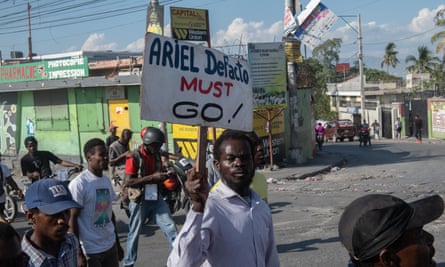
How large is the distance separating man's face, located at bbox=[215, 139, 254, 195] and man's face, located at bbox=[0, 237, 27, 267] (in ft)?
4.55

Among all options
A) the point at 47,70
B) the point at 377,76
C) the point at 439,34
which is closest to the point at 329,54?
the point at 377,76

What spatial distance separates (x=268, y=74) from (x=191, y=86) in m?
15.8

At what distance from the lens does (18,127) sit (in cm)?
2422

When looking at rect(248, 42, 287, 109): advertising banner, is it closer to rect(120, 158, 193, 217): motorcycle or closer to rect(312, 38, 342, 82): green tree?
rect(120, 158, 193, 217): motorcycle

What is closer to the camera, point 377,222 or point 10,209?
point 377,222

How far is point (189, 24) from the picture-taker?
17328mm

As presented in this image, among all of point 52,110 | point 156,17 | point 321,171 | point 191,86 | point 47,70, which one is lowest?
point 321,171

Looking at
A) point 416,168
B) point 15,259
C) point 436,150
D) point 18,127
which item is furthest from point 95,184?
point 436,150

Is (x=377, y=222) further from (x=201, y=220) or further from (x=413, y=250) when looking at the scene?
(x=201, y=220)

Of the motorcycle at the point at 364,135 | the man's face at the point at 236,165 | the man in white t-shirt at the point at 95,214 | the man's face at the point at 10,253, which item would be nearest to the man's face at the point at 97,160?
the man in white t-shirt at the point at 95,214

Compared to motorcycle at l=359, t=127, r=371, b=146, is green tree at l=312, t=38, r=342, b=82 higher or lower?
higher

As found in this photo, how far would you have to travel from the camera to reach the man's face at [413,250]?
1853mm

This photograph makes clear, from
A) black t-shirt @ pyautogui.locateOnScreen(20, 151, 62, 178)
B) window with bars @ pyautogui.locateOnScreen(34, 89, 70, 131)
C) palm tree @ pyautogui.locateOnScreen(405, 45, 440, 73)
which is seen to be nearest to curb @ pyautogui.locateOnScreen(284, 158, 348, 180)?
black t-shirt @ pyautogui.locateOnScreen(20, 151, 62, 178)

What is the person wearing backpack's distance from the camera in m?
6.41
